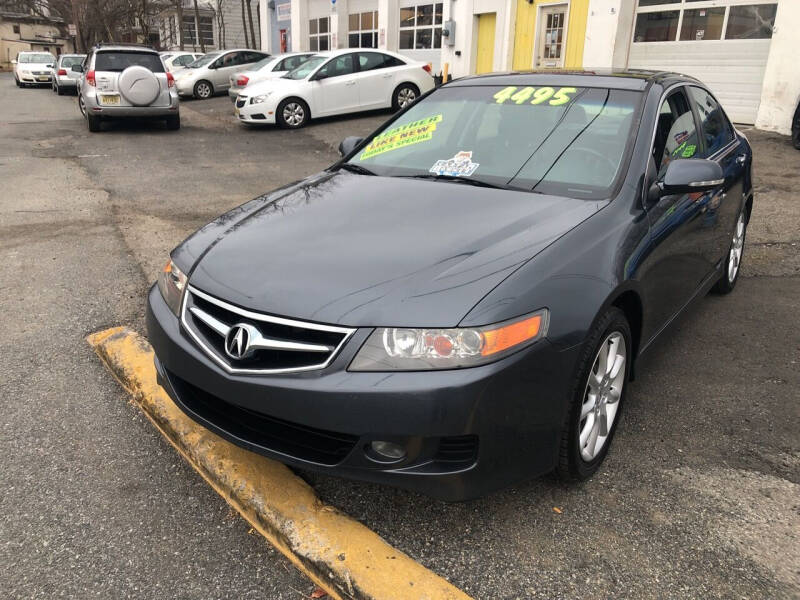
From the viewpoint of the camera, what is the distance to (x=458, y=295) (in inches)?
87.7

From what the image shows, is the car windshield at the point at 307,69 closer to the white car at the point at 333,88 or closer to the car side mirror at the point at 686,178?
the white car at the point at 333,88

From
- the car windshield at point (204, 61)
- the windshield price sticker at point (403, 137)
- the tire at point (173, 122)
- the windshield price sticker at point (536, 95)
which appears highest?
the windshield price sticker at point (536, 95)

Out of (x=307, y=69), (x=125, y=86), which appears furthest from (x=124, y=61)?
(x=307, y=69)

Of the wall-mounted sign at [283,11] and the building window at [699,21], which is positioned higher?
the wall-mounted sign at [283,11]

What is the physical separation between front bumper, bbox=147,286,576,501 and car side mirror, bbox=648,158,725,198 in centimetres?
117

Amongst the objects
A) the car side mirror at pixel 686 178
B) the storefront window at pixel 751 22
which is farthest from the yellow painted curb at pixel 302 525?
the storefront window at pixel 751 22

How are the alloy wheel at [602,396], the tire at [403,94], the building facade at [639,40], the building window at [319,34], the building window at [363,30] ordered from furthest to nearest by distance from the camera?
the building window at [319,34]
the building window at [363,30]
the tire at [403,94]
the building facade at [639,40]
the alloy wheel at [602,396]

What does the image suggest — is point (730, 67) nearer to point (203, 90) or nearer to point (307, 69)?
point (307, 69)

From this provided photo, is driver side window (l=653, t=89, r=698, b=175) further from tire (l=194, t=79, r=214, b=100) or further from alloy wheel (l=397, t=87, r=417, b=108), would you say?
tire (l=194, t=79, r=214, b=100)

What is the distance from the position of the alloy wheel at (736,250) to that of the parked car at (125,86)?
1149 cm

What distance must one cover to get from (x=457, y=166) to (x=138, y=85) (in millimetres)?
11398

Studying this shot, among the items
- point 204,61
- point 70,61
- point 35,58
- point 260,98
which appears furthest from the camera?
point 35,58

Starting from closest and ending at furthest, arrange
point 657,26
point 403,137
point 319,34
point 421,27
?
point 403,137, point 657,26, point 421,27, point 319,34

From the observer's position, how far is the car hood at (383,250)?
2.23 m
